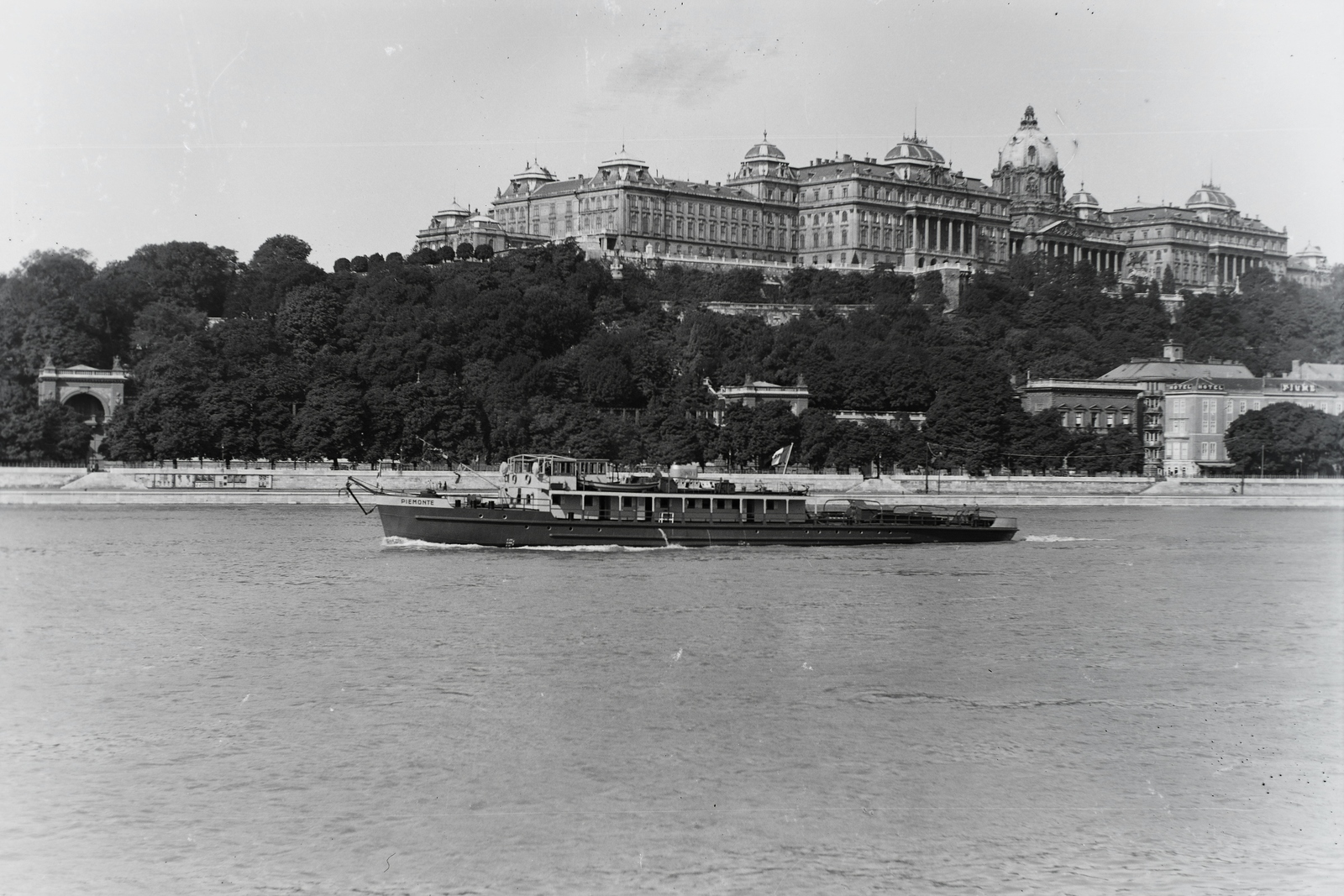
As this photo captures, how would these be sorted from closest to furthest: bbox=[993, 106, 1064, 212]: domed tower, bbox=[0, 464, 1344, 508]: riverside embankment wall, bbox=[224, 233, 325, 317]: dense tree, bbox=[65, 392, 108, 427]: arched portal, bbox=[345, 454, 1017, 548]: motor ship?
bbox=[345, 454, 1017, 548]: motor ship
bbox=[0, 464, 1344, 508]: riverside embankment wall
bbox=[65, 392, 108, 427]: arched portal
bbox=[224, 233, 325, 317]: dense tree
bbox=[993, 106, 1064, 212]: domed tower

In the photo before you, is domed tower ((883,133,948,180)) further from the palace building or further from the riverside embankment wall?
the riverside embankment wall

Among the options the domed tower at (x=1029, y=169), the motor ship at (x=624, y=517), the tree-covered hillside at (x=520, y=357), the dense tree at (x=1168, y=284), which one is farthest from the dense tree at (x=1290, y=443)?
the domed tower at (x=1029, y=169)

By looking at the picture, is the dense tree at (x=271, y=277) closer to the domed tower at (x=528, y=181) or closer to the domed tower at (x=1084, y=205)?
the domed tower at (x=528, y=181)

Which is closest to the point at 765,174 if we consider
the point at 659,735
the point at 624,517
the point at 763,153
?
the point at 763,153

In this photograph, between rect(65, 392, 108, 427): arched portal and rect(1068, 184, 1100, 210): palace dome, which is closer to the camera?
rect(65, 392, 108, 427): arched portal

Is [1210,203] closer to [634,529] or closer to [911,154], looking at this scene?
[911,154]

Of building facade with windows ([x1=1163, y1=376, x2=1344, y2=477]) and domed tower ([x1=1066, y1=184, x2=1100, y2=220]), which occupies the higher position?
domed tower ([x1=1066, y1=184, x2=1100, y2=220])

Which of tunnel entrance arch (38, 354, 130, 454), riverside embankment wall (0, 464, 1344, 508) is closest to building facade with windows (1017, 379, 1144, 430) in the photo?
riverside embankment wall (0, 464, 1344, 508)
